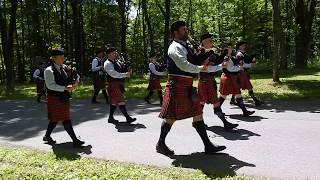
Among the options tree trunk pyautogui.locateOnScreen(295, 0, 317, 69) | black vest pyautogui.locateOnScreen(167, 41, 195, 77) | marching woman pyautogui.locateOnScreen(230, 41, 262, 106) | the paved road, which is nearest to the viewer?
the paved road

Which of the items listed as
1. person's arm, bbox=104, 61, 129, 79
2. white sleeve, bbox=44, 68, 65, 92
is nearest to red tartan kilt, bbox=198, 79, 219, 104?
person's arm, bbox=104, 61, 129, 79

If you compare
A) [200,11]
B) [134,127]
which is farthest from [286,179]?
[200,11]

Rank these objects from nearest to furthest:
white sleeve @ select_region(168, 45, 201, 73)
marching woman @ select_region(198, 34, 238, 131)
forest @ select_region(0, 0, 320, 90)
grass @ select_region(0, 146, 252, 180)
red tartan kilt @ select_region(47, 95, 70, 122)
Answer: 1. grass @ select_region(0, 146, 252, 180)
2. white sleeve @ select_region(168, 45, 201, 73)
3. red tartan kilt @ select_region(47, 95, 70, 122)
4. marching woman @ select_region(198, 34, 238, 131)
5. forest @ select_region(0, 0, 320, 90)

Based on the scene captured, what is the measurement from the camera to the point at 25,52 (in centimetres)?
4044

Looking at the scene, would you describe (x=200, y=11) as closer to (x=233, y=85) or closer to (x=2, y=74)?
(x=2, y=74)

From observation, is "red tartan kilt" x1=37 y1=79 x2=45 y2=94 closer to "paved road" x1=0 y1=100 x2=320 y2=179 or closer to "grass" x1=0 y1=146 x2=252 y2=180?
"paved road" x1=0 y1=100 x2=320 y2=179

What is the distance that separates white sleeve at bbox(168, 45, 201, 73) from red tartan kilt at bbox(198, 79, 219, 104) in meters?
2.46

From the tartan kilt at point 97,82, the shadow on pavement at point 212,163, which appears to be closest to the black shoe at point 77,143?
the shadow on pavement at point 212,163

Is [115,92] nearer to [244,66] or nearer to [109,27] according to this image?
[244,66]

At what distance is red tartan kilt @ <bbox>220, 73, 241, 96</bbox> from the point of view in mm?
10312

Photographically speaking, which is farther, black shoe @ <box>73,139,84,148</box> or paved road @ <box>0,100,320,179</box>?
black shoe @ <box>73,139,84,148</box>

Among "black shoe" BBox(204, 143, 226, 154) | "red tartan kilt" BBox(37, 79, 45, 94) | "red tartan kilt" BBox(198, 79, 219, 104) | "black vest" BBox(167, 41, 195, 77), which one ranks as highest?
"black vest" BBox(167, 41, 195, 77)

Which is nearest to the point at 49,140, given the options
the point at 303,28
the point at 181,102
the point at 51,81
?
the point at 51,81

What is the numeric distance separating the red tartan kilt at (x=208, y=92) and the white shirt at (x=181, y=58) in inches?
96.4
